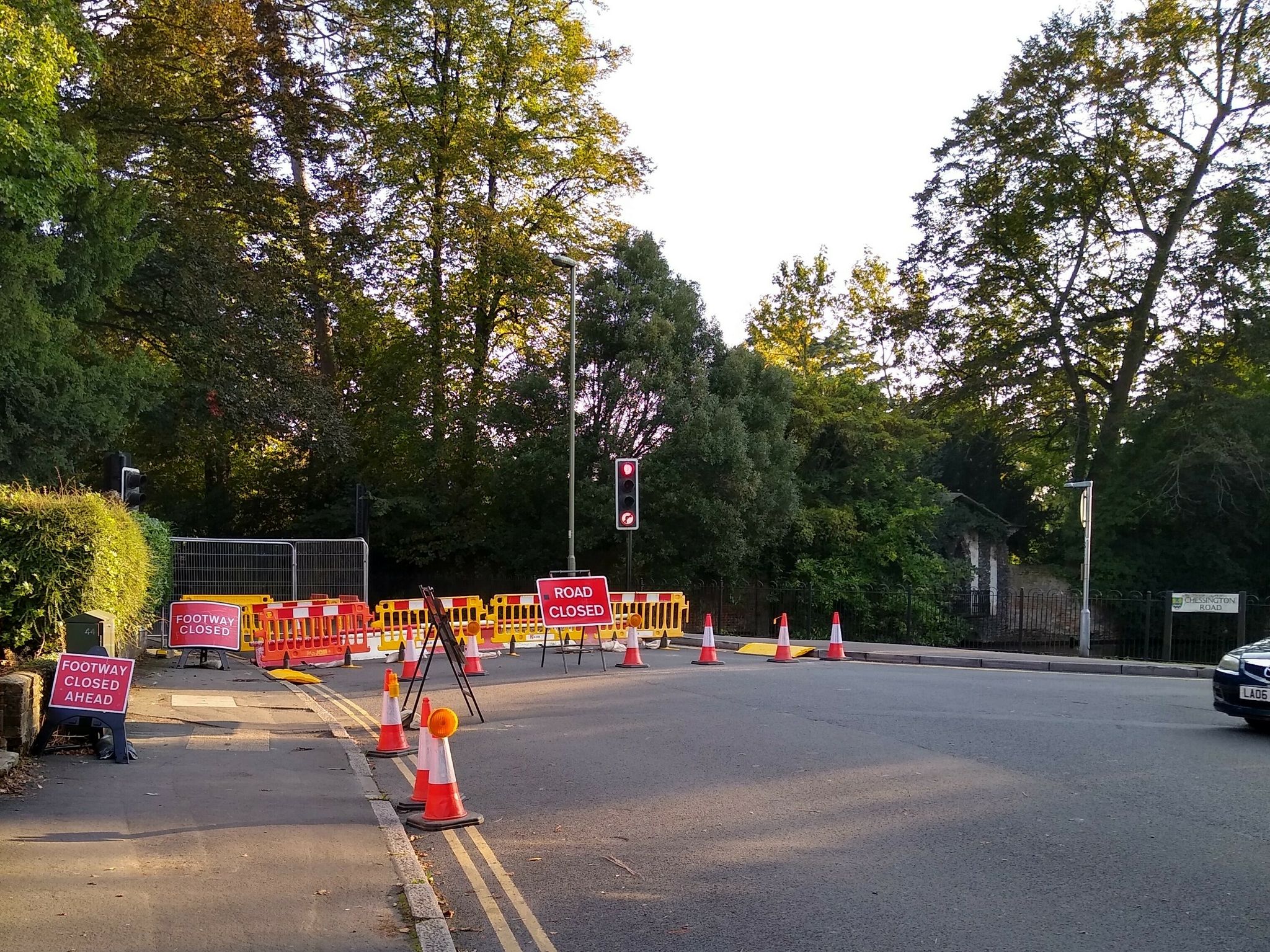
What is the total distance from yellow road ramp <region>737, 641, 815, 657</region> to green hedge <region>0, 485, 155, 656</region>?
1259 cm

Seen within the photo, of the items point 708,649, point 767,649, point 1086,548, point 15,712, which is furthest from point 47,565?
point 1086,548

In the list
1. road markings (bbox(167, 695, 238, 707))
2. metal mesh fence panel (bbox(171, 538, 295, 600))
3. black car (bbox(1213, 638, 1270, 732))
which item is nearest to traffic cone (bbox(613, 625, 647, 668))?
road markings (bbox(167, 695, 238, 707))

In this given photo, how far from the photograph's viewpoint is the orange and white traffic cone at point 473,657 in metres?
16.3

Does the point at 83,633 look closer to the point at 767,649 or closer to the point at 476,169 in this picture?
the point at 767,649

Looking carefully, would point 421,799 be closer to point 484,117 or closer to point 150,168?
point 150,168

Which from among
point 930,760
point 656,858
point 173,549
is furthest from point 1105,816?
point 173,549

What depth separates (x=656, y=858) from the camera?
6.32 metres

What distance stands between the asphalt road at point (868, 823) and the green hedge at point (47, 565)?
3.58 meters

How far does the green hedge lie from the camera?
9523 mm

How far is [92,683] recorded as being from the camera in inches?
339

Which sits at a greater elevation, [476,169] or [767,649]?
[476,169]

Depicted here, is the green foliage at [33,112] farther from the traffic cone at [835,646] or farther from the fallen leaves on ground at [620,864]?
the traffic cone at [835,646]

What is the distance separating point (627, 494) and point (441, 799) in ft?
45.4

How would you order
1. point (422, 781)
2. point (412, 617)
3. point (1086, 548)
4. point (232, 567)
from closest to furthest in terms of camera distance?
1. point (422, 781)
2. point (412, 617)
3. point (1086, 548)
4. point (232, 567)
